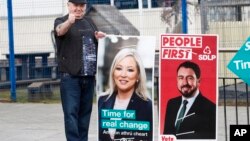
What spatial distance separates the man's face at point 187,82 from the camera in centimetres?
687

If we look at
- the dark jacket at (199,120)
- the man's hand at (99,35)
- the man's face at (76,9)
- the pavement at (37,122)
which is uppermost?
the man's face at (76,9)

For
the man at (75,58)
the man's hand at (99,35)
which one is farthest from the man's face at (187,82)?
the man at (75,58)

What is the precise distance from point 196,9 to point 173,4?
5.40m

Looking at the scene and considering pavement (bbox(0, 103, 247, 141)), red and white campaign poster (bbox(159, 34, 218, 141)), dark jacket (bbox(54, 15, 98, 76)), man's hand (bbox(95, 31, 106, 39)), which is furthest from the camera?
pavement (bbox(0, 103, 247, 141))

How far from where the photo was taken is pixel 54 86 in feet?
46.9

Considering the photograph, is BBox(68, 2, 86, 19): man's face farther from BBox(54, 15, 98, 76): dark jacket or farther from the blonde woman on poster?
the blonde woman on poster

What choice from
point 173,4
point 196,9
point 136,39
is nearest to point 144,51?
point 136,39

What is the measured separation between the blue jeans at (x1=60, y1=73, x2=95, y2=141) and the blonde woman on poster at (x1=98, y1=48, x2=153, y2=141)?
47 centimetres

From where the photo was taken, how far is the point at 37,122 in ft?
36.6

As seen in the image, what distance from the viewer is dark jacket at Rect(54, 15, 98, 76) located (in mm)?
7242

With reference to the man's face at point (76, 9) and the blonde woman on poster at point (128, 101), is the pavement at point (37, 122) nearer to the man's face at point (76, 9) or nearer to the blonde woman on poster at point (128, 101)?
the blonde woman on poster at point (128, 101)

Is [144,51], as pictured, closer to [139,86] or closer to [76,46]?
[139,86]

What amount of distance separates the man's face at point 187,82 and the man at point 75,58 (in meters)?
1.04

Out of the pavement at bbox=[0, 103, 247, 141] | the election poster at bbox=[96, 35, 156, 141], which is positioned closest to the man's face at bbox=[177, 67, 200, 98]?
the election poster at bbox=[96, 35, 156, 141]
